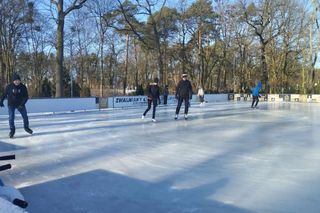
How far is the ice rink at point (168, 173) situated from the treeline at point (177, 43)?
96.4 ft

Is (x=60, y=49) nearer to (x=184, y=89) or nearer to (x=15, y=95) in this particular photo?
(x=184, y=89)

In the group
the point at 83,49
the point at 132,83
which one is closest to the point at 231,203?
the point at 83,49

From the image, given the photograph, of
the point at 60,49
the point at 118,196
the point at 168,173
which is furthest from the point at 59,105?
the point at 118,196

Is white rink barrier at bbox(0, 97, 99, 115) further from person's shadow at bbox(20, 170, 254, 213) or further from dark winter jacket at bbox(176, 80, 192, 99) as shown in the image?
person's shadow at bbox(20, 170, 254, 213)

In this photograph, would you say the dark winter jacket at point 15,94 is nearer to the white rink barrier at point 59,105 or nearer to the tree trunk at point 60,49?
the white rink barrier at point 59,105

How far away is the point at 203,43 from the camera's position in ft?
171

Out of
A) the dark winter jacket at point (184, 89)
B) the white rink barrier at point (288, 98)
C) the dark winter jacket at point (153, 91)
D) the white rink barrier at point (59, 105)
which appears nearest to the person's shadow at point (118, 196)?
the dark winter jacket at point (184, 89)

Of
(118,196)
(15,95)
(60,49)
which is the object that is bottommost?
(118,196)

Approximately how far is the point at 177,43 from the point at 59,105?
33622 millimetres

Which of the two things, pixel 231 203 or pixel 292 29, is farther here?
pixel 292 29

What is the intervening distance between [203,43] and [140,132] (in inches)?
1677

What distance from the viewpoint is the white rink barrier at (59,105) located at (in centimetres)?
2089

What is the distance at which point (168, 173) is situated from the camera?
580 centimetres

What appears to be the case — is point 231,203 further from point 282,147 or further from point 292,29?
point 292,29
